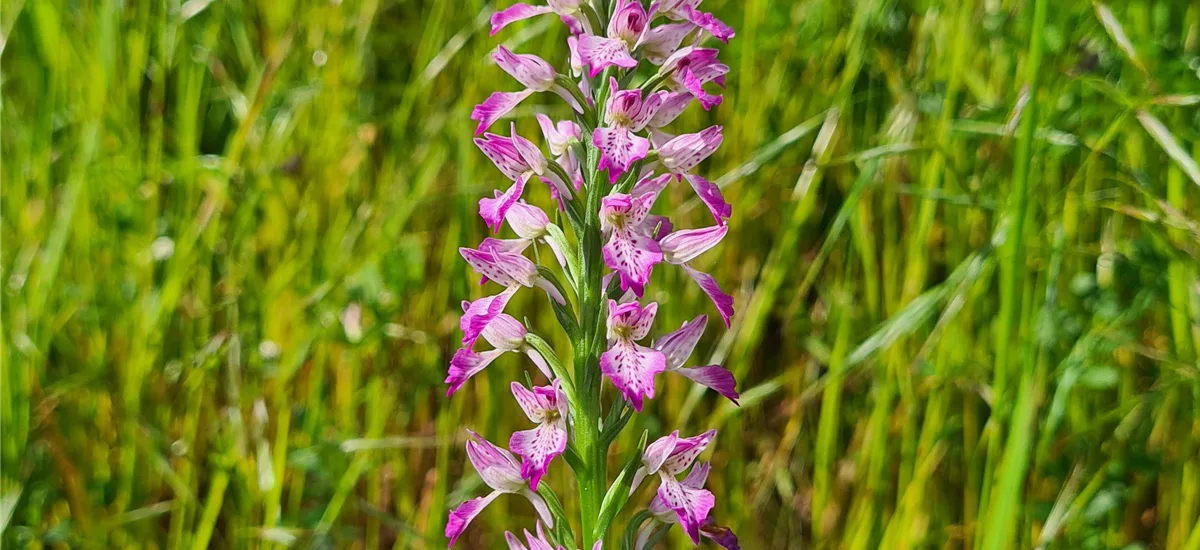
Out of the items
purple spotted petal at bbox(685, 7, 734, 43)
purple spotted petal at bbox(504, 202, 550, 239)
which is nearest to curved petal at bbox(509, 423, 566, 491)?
purple spotted petal at bbox(504, 202, 550, 239)

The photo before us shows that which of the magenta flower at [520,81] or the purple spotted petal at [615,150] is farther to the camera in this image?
the magenta flower at [520,81]

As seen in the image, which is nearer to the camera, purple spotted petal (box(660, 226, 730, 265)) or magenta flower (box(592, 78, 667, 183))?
magenta flower (box(592, 78, 667, 183))

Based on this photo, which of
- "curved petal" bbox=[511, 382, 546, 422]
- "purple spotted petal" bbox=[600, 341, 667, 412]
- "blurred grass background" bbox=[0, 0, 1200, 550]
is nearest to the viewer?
"purple spotted petal" bbox=[600, 341, 667, 412]

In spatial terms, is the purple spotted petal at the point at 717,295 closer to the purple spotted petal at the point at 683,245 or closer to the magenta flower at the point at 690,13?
the purple spotted petal at the point at 683,245

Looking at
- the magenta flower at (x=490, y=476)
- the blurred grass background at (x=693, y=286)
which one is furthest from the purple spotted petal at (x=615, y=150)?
the blurred grass background at (x=693, y=286)

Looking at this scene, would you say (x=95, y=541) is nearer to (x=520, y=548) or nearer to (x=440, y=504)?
(x=440, y=504)

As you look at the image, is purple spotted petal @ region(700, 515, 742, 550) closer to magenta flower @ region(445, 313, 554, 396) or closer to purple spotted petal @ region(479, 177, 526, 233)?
magenta flower @ region(445, 313, 554, 396)

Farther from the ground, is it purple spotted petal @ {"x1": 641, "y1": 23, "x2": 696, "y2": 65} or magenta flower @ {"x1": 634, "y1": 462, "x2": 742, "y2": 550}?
purple spotted petal @ {"x1": 641, "y1": 23, "x2": 696, "y2": 65}
